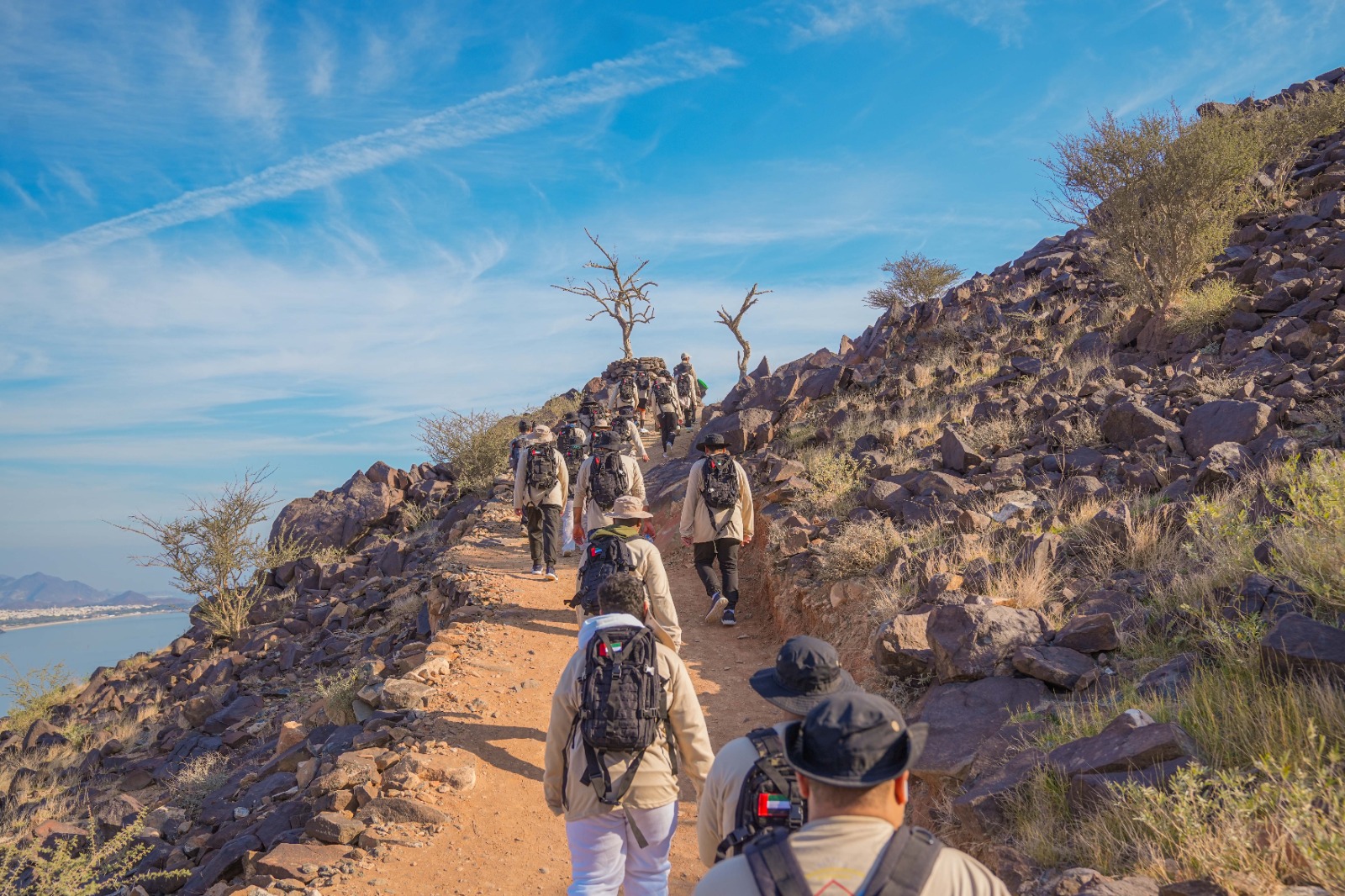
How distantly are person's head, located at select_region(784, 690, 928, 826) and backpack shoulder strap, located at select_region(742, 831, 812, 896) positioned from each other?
0.11 metres

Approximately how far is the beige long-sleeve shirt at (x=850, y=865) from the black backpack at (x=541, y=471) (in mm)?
8783

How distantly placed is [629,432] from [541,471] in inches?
285

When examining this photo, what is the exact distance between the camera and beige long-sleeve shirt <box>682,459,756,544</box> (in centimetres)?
890

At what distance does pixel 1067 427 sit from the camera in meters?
9.80

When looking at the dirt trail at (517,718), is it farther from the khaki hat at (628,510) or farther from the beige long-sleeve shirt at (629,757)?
the khaki hat at (628,510)

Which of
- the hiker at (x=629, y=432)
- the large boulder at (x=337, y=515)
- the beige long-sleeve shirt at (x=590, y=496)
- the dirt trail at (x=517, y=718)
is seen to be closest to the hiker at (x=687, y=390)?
the hiker at (x=629, y=432)

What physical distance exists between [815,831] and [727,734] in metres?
5.60

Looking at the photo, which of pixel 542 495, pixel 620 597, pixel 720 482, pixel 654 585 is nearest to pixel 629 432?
pixel 542 495

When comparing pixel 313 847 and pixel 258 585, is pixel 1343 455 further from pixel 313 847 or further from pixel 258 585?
pixel 258 585

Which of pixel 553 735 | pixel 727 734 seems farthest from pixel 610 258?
pixel 553 735

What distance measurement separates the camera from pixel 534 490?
34.4 ft

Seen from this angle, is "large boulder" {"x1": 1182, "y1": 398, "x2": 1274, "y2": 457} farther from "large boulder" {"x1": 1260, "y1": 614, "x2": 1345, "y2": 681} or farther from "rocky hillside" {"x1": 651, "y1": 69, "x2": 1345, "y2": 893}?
"large boulder" {"x1": 1260, "y1": 614, "x2": 1345, "y2": 681}

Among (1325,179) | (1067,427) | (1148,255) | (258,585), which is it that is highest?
(1325,179)

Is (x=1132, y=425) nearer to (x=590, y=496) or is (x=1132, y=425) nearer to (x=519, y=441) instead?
(x=590, y=496)
